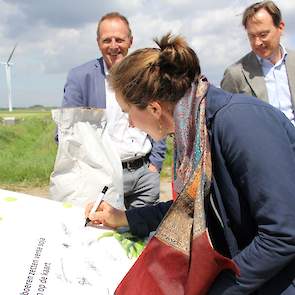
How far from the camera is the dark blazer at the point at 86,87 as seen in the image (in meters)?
3.18

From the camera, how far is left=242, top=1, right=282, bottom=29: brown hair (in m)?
3.64

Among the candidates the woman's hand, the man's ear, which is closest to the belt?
the woman's hand

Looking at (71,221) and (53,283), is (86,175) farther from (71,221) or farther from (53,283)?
(53,283)

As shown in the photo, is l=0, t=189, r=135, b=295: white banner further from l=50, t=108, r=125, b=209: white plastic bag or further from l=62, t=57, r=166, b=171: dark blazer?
l=62, t=57, r=166, b=171: dark blazer

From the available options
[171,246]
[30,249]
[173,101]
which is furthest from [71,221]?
[173,101]

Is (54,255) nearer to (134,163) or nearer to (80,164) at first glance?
(80,164)

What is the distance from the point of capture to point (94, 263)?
1.75 metres

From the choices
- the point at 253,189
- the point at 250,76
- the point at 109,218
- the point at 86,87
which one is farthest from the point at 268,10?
the point at 253,189

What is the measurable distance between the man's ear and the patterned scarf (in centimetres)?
8

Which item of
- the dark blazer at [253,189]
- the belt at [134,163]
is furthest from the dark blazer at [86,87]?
the dark blazer at [253,189]

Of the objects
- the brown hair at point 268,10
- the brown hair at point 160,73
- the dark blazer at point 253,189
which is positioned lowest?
the dark blazer at point 253,189

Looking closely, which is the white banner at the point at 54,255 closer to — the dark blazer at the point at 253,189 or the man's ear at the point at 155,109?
the dark blazer at the point at 253,189

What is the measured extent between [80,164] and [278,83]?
5.82ft

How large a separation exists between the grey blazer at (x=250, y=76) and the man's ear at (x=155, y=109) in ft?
7.08
